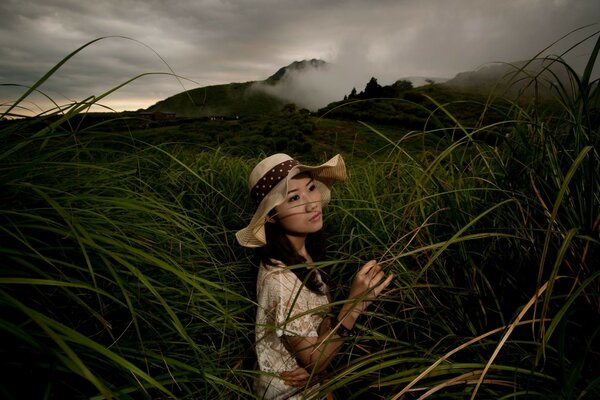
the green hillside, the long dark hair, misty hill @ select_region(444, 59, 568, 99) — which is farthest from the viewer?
the green hillside

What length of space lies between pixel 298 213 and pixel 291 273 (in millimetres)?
303

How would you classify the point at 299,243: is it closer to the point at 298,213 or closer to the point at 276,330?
the point at 298,213

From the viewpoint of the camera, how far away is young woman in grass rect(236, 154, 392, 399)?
1505 mm

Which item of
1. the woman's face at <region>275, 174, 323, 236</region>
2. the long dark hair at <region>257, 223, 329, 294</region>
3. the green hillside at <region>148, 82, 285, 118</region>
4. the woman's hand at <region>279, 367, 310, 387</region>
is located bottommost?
the woman's hand at <region>279, 367, 310, 387</region>

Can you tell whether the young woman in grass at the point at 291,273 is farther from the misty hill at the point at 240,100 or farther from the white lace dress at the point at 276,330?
the misty hill at the point at 240,100

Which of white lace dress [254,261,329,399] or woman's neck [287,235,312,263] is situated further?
woman's neck [287,235,312,263]

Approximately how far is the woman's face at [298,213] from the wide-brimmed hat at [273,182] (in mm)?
69

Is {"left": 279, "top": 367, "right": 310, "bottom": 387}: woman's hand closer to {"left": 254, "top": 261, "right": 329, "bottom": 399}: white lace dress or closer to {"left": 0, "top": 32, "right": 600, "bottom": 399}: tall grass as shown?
{"left": 254, "top": 261, "right": 329, "bottom": 399}: white lace dress

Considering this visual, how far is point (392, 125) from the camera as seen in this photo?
33.2m

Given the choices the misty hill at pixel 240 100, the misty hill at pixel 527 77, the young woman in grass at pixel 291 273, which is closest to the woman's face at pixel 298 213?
the young woman in grass at pixel 291 273

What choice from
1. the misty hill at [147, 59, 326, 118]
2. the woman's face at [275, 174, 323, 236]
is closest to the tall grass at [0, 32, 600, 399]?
the woman's face at [275, 174, 323, 236]

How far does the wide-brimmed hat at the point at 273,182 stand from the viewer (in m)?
1.75

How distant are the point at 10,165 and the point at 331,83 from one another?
20209cm

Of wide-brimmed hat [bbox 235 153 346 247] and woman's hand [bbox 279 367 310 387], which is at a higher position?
wide-brimmed hat [bbox 235 153 346 247]
